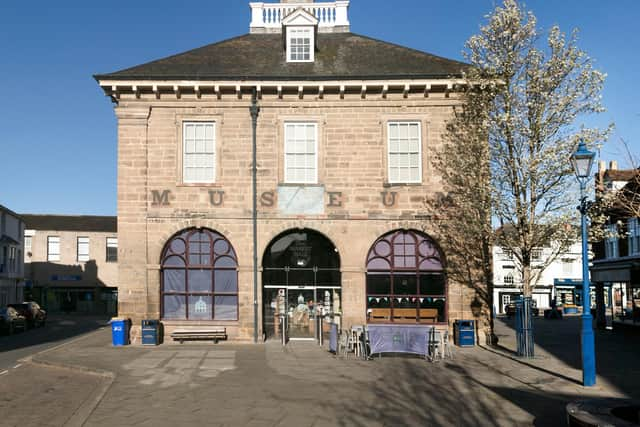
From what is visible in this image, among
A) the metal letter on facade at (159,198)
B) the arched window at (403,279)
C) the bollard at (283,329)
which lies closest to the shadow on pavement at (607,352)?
the arched window at (403,279)

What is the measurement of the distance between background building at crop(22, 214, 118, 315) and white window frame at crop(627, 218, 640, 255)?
41343 millimetres

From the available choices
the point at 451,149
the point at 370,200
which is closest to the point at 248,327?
the point at 370,200

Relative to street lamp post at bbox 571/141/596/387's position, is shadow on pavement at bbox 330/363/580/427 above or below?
below

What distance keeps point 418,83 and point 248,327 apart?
33.3 ft

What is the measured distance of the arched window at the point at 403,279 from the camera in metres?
21.1

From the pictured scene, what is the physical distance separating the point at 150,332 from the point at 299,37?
473 inches

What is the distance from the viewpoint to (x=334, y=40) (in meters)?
25.0

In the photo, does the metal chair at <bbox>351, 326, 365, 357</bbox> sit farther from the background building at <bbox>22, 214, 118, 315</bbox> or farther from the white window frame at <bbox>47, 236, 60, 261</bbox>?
the white window frame at <bbox>47, 236, 60, 261</bbox>

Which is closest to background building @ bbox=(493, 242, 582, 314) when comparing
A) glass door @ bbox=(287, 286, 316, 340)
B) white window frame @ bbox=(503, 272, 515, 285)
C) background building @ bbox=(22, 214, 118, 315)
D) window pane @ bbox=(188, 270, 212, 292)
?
white window frame @ bbox=(503, 272, 515, 285)

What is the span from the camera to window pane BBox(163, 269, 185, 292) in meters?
21.2

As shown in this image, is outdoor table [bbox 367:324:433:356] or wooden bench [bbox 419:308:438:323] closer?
outdoor table [bbox 367:324:433:356]

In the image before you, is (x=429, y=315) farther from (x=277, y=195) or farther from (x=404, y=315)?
(x=277, y=195)

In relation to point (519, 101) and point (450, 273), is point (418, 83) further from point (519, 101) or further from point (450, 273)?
point (450, 273)

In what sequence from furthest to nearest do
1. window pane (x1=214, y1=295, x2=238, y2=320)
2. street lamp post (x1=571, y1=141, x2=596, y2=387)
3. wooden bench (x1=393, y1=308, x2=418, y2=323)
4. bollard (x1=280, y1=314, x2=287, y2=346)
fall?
window pane (x1=214, y1=295, x2=238, y2=320)
wooden bench (x1=393, y1=308, x2=418, y2=323)
bollard (x1=280, y1=314, x2=287, y2=346)
street lamp post (x1=571, y1=141, x2=596, y2=387)
